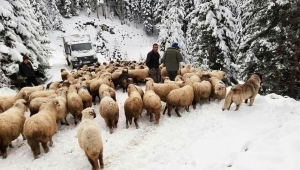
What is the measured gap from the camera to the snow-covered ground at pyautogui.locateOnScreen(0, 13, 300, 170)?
564 centimetres

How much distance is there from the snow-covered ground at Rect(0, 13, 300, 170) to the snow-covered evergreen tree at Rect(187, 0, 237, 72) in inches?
373

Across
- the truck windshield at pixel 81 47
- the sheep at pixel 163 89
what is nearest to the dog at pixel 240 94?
the sheep at pixel 163 89

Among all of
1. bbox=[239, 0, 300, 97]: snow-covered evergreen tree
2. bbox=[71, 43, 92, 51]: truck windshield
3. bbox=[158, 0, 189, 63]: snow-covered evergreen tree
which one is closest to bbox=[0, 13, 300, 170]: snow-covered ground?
bbox=[239, 0, 300, 97]: snow-covered evergreen tree

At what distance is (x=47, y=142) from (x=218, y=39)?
14754 mm

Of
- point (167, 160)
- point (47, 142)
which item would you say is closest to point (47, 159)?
point (47, 142)

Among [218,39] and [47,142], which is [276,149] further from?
[218,39]

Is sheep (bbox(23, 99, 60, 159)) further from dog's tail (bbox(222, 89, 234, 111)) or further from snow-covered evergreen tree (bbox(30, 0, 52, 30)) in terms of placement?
snow-covered evergreen tree (bbox(30, 0, 52, 30))

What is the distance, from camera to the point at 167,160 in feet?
22.3

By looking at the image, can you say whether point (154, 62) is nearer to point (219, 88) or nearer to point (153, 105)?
point (219, 88)

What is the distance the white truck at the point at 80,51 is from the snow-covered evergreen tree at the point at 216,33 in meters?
10.3

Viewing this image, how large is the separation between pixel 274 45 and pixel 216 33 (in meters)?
6.34

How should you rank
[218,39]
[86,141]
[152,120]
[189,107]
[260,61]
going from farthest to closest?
[218,39] < [260,61] < [189,107] < [152,120] < [86,141]

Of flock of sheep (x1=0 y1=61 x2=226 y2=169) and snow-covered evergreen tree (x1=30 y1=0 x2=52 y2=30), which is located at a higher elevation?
snow-covered evergreen tree (x1=30 y1=0 x2=52 y2=30)

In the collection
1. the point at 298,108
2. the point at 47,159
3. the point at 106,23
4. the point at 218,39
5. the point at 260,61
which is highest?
the point at 106,23
